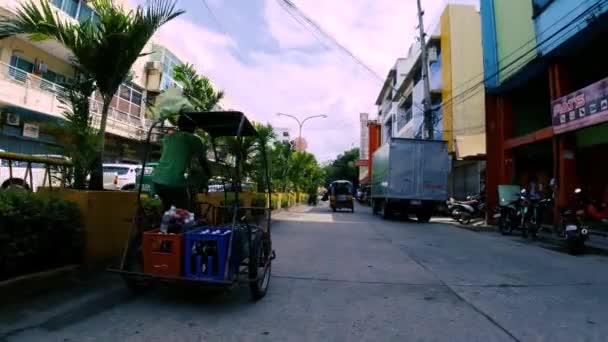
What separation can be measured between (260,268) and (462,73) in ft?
75.0

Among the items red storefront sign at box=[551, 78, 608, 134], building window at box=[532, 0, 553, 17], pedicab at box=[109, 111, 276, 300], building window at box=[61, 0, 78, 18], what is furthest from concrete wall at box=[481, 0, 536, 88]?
building window at box=[61, 0, 78, 18]

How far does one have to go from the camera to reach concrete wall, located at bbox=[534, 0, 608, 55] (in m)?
9.50

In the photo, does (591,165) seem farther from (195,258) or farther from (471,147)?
(195,258)

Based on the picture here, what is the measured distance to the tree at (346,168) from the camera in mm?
67256

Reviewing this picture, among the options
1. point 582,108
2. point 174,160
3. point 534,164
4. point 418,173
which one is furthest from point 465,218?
point 174,160

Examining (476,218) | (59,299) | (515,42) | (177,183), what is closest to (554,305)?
(177,183)

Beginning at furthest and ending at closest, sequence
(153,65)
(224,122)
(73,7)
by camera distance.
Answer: (153,65) < (73,7) < (224,122)

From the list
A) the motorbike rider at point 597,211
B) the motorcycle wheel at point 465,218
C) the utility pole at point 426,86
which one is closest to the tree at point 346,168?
the utility pole at point 426,86

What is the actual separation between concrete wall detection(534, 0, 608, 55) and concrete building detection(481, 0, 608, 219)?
3 centimetres

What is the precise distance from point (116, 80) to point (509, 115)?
1368 centimetres

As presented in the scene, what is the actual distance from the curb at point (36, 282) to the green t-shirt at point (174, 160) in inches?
54.0

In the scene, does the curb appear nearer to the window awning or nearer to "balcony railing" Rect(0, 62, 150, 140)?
"balcony railing" Rect(0, 62, 150, 140)

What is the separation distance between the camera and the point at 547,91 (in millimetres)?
14383

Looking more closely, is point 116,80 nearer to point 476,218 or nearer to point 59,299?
point 59,299
